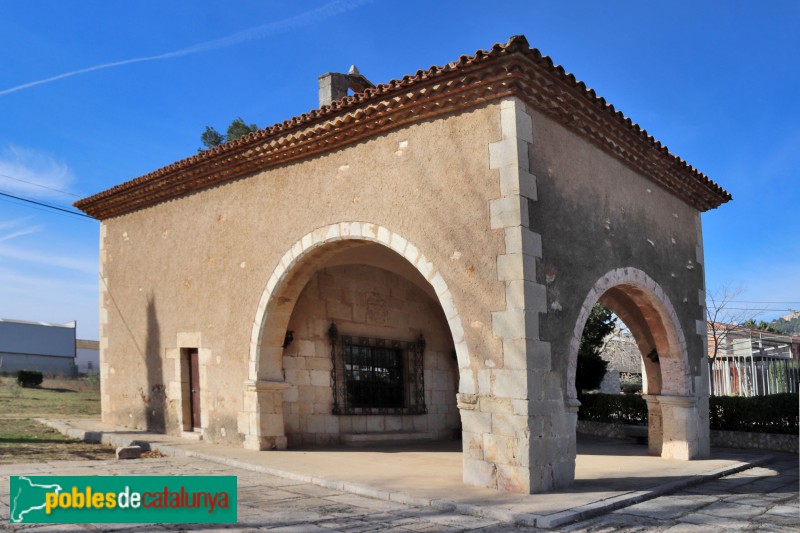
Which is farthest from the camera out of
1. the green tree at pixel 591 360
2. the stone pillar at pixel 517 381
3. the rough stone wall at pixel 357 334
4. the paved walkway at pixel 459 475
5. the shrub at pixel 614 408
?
the green tree at pixel 591 360

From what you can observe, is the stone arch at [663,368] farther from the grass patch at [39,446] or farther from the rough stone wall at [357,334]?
the grass patch at [39,446]

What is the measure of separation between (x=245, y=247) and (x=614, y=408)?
764cm

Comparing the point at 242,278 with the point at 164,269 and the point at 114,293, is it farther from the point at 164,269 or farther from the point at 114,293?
the point at 114,293

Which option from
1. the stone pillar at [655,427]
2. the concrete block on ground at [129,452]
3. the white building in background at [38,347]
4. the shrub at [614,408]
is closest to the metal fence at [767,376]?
the shrub at [614,408]

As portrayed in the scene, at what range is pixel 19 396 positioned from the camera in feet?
62.9

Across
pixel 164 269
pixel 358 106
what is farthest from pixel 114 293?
pixel 358 106

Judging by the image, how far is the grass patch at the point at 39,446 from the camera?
343 inches

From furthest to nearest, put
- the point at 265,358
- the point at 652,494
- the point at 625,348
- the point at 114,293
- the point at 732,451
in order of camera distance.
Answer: the point at 625,348
the point at 114,293
the point at 732,451
the point at 265,358
the point at 652,494

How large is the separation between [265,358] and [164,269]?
10.1ft

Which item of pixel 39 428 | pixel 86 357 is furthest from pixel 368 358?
pixel 86 357

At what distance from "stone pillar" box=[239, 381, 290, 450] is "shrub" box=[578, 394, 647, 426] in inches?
259

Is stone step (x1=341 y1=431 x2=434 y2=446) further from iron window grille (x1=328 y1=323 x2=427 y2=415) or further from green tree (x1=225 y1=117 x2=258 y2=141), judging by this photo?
green tree (x1=225 y1=117 x2=258 y2=141)

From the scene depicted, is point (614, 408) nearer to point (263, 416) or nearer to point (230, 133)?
point (263, 416)

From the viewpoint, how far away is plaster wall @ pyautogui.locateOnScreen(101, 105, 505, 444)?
291 inches
